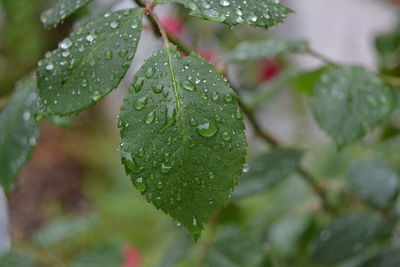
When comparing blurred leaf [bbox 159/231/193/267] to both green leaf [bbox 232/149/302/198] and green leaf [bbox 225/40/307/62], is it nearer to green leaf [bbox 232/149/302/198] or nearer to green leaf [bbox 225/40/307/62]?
green leaf [bbox 232/149/302/198]

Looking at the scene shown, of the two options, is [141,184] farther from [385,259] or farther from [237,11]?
[385,259]

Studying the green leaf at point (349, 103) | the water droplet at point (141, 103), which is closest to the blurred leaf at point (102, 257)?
the green leaf at point (349, 103)

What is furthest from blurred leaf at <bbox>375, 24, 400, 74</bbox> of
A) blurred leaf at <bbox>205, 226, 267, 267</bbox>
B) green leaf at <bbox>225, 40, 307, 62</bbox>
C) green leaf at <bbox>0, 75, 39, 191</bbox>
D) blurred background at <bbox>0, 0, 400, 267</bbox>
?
green leaf at <bbox>0, 75, 39, 191</bbox>

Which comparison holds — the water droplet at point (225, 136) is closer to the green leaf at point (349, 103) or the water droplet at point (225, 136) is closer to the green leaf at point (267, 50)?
the green leaf at point (349, 103)

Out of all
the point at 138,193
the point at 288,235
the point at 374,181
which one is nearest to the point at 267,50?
the point at 374,181

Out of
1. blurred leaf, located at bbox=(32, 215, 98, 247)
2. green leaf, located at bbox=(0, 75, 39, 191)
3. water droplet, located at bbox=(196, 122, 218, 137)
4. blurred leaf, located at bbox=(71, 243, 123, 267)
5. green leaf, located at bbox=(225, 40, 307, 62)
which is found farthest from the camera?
blurred leaf, located at bbox=(32, 215, 98, 247)

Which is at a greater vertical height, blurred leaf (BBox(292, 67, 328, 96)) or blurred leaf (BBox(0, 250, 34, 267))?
blurred leaf (BBox(292, 67, 328, 96))
